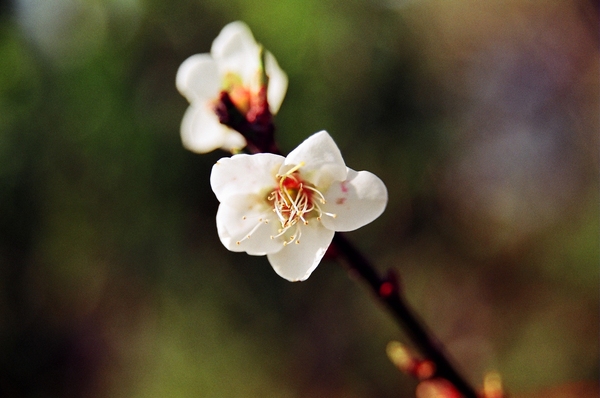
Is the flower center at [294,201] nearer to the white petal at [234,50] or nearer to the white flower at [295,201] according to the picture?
the white flower at [295,201]

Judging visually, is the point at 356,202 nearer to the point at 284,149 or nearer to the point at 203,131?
the point at 203,131

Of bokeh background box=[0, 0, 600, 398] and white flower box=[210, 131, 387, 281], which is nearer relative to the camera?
white flower box=[210, 131, 387, 281]

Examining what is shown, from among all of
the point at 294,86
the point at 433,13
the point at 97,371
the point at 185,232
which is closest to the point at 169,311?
the point at 185,232

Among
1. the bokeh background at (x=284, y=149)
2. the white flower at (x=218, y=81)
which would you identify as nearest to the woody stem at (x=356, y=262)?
the white flower at (x=218, y=81)

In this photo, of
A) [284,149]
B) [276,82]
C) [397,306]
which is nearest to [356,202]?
[397,306]

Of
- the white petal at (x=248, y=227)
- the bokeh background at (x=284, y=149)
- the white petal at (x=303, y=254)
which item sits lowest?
the bokeh background at (x=284, y=149)

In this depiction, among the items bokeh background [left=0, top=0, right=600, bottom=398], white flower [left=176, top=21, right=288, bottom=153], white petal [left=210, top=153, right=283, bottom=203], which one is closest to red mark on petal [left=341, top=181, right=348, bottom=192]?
white petal [left=210, top=153, right=283, bottom=203]

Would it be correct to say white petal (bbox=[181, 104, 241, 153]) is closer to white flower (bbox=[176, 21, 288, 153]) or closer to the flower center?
white flower (bbox=[176, 21, 288, 153])
